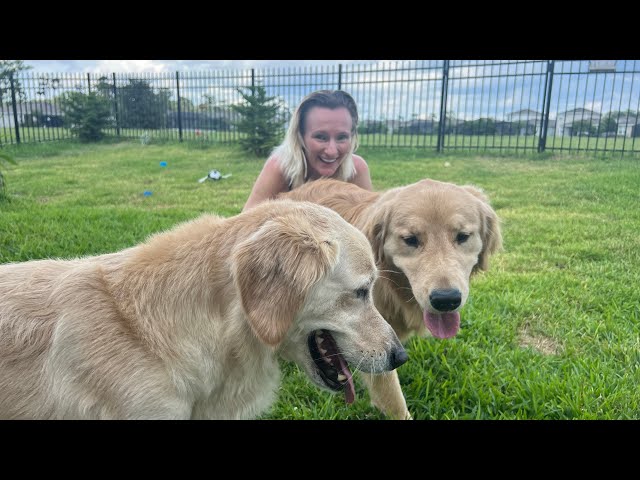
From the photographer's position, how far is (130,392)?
1.47 meters

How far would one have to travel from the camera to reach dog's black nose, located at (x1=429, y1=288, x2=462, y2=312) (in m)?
2.07

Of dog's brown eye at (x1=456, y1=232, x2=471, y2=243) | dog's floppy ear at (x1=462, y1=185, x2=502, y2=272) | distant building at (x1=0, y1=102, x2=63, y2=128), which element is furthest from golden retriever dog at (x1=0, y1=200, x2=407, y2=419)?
distant building at (x1=0, y1=102, x2=63, y2=128)

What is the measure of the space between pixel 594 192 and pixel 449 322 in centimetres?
156

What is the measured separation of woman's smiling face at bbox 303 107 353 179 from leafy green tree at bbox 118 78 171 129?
5.57ft

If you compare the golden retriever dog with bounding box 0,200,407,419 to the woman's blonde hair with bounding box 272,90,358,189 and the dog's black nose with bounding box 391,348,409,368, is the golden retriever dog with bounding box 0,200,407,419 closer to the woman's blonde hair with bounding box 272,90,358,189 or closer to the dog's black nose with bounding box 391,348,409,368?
the dog's black nose with bounding box 391,348,409,368

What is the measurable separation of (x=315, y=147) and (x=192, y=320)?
2486 millimetres

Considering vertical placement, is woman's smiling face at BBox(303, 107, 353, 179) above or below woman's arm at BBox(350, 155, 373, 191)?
above

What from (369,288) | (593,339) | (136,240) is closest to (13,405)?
(369,288)

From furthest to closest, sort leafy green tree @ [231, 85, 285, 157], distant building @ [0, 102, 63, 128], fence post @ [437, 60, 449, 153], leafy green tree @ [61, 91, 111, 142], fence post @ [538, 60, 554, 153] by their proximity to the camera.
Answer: leafy green tree @ [231, 85, 285, 157]
fence post @ [437, 60, 449, 153]
leafy green tree @ [61, 91, 111, 142]
distant building @ [0, 102, 63, 128]
fence post @ [538, 60, 554, 153]

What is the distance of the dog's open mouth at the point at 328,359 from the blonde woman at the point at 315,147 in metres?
2.15

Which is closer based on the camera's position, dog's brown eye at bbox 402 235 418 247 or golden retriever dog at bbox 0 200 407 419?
golden retriever dog at bbox 0 200 407 419

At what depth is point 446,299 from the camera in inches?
81.7

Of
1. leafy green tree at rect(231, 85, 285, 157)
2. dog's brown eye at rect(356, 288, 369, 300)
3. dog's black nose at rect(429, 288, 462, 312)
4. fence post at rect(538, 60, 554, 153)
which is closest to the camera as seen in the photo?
dog's brown eye at rect(356, 288, 369, 300)
